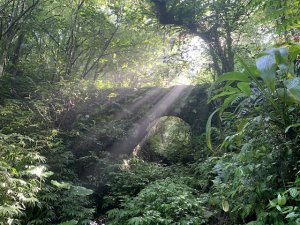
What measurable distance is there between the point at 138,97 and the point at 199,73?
3063 mm

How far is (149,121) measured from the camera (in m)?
8.04

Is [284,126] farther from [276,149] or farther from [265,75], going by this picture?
[265,75]

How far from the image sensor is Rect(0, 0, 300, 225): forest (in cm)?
266

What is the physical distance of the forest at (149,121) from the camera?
105 inches

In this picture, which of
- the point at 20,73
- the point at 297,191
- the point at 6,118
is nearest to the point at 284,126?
the point at 297,191

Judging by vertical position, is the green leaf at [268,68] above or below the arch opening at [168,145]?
above

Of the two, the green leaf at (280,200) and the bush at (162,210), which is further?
the bush at (162,210)

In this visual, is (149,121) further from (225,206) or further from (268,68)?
(268,68)

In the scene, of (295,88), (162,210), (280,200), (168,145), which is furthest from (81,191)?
(168,145)

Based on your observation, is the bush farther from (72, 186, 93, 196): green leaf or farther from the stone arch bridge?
the stone arch bridge

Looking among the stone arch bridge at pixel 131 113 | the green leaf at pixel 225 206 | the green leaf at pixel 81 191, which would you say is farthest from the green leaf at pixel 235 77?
the stone arch bridge at pixel 131 113

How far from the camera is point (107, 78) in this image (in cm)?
1352

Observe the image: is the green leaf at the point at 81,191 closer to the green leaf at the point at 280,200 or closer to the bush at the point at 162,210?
the bush at the point at 162,210

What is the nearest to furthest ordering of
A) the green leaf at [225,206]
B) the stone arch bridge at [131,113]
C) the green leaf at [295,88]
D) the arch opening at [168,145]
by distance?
1. the green leaf at [295,88]
2. the green leaf at [225,206]
3. the stone arch bridge at [131,113]
4. the arch opening at [168,145]
